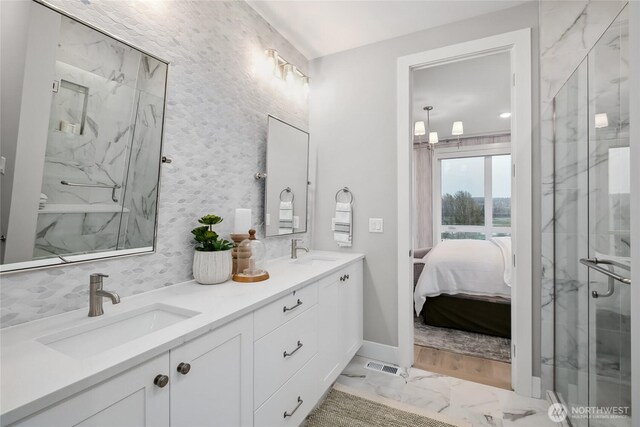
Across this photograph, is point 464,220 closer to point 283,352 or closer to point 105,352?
point 283,352

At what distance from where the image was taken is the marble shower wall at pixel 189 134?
111 centimetres

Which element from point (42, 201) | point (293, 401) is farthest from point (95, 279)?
point (293, 401)

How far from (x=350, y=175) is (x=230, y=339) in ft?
5.84

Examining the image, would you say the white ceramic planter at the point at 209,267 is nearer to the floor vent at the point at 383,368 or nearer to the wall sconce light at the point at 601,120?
the floor vent at the point at 383,368

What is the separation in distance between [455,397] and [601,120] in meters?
1.78

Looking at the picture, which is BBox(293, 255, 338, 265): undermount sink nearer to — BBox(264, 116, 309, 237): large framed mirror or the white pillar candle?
BBox(264, 116, 309, 237): large framed mirror

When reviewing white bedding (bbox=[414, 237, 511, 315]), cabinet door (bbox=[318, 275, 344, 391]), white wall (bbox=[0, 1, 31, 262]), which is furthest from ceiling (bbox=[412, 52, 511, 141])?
white wall (bbox=[0, 1, 31, 262])

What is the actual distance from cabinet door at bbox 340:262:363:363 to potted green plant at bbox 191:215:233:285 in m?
0.87

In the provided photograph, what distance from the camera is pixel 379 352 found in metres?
2.42

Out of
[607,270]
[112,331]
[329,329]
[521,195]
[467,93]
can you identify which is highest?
[467,93]

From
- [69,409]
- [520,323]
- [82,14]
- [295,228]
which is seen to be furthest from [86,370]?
[520,323]

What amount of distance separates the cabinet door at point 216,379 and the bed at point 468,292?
7.71ft

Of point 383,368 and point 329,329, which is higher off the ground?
point 329,329

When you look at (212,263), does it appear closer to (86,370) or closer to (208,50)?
(86,370)
